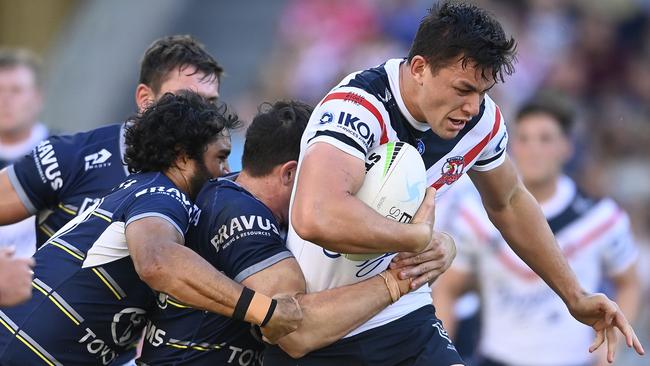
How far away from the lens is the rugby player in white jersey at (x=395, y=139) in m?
4.90

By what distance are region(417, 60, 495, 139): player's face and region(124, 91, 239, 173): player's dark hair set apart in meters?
0.98

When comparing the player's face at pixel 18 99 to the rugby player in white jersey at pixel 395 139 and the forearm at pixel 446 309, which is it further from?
the rugby player in white jersey at pixel 395 139

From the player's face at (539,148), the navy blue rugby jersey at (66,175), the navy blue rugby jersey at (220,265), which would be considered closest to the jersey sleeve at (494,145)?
the navy blue rugby jersey at (220,265)

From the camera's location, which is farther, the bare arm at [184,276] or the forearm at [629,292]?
the forearm at [629,292]

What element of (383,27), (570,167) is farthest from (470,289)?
(383,27)

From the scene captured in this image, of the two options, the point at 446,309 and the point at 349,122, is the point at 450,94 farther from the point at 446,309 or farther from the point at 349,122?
the point at 446,309

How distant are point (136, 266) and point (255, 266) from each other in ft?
1.72

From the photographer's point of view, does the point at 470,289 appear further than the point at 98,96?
No

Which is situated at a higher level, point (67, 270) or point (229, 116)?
point (229, 116)

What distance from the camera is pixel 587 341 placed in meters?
8.59

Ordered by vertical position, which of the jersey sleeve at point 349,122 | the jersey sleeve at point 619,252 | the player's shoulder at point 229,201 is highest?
the jersey sleeve at point 349,122

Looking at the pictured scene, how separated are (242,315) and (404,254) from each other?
819 millimetres

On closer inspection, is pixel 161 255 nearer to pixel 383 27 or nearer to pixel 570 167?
pixel 570 167

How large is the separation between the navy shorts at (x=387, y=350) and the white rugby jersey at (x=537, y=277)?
10.4 ft
